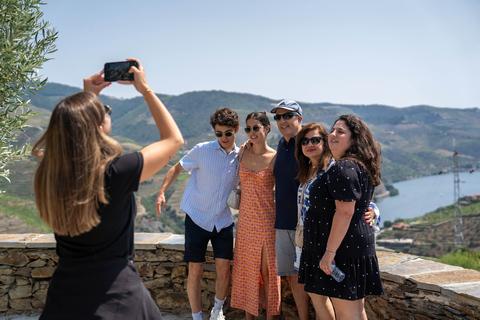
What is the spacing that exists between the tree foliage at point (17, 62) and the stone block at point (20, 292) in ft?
4.11

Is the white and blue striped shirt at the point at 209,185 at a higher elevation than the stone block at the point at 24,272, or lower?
higher

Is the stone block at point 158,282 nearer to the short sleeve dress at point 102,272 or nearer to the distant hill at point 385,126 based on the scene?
the short sleeve dress at point 102,272

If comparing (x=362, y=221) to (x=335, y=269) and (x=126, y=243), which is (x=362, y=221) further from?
(x=126, y=243)

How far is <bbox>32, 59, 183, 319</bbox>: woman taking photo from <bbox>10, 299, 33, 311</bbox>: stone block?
2653mm

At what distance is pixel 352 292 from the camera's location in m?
2.14

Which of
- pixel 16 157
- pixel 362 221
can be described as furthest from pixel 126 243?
pixel 16 157

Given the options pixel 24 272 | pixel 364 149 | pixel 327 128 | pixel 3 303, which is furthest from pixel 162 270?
pixel 327 128

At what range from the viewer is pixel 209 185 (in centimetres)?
308

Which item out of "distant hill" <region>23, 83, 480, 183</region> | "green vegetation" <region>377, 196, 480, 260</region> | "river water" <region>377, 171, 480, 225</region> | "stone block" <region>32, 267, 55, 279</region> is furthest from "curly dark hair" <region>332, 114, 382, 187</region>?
"distant hill" <region>23, 83, 480, 183</region>

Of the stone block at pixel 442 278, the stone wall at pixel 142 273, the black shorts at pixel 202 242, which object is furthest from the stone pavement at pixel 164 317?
the stone block at pixel 442 278

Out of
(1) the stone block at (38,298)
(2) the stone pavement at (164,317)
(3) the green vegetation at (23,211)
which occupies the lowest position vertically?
(3) the green vegetation at (23,211)

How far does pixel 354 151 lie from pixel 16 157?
256 cm

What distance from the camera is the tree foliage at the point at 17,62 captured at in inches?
109

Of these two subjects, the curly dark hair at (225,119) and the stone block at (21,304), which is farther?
the stone block at (21,304)
